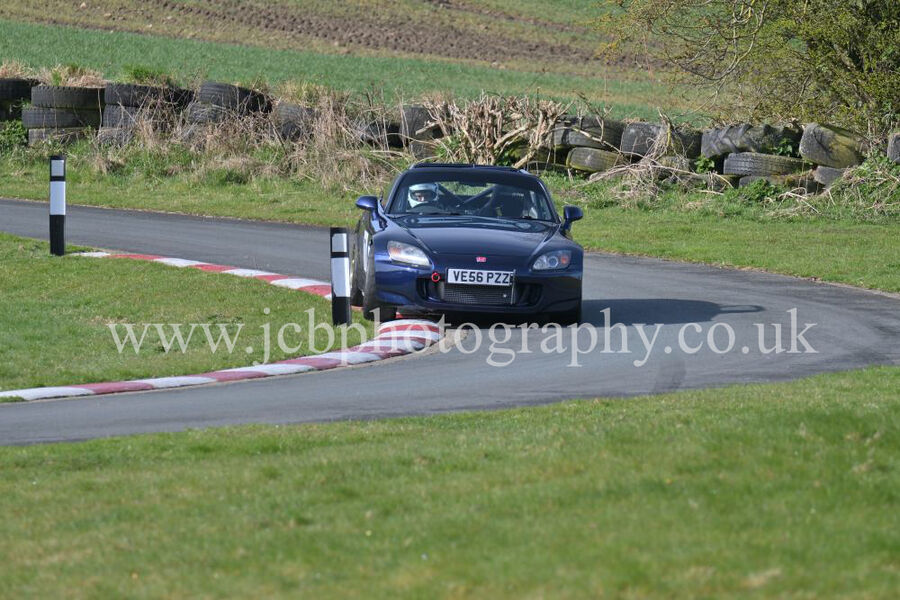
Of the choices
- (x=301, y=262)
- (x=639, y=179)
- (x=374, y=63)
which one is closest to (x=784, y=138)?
(x=639, y=179)

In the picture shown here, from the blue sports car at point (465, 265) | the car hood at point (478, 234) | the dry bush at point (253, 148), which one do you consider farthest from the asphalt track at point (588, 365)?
the dry bush at point (253, 148)

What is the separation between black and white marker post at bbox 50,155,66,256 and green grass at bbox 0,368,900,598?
410 inches

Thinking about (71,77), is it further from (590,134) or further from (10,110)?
(590,134)

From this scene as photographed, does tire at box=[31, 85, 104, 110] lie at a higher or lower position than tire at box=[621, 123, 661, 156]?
higher

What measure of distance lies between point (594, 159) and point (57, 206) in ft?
41.4

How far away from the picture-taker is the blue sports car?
1280 cm

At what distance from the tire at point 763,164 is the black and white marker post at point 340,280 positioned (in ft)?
46.3

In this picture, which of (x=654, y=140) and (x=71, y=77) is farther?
(x=71, y=77)

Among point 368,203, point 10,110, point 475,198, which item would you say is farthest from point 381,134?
point 368,203

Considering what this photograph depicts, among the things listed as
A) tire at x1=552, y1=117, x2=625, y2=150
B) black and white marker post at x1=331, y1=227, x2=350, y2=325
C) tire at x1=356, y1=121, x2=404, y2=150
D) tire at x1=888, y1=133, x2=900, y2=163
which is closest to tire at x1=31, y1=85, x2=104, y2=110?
tire at x1=356, y1=121, x2=404, y2=150

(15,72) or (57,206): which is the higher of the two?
(15,72)

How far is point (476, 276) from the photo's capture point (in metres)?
12.8

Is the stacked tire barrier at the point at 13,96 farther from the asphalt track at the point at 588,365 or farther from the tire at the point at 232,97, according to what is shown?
the asphalt track at the point at 588,365

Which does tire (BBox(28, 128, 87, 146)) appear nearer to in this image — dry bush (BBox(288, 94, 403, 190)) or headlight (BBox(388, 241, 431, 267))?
dry bush (BBox(288, 94, 403, 190))
